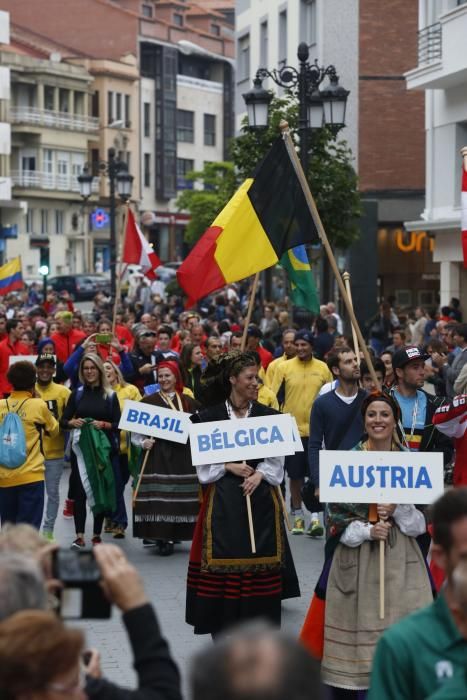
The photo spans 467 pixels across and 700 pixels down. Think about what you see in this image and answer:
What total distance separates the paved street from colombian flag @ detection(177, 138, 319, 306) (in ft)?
7.83

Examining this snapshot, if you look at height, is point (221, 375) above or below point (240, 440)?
above

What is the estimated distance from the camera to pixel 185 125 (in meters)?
90.1

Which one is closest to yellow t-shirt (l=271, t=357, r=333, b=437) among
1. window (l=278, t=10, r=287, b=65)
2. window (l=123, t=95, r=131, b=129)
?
window (l=278, t=10, r=287, b=65)

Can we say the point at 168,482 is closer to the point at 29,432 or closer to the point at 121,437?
the point at 121,437

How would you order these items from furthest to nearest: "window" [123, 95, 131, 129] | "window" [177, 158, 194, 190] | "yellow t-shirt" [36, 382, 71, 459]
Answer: "window" [177, 158, 194, 190], "window" [123, 95, 131, 129], "yellow t-shirt" [36, 382, 71, 459]

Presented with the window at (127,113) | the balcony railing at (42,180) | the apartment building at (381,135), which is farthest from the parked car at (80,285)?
the window at (127,113)

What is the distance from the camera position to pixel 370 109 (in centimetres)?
4153

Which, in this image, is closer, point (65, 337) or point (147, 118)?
point (65, 337)

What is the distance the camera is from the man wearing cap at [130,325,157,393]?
660 inches

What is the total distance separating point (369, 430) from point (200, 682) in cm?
450

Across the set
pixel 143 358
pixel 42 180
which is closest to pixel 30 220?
pixel 42 180

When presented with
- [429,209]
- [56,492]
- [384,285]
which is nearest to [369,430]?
[56,492]

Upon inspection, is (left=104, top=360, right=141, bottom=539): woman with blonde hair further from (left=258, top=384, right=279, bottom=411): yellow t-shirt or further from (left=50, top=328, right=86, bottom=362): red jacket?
(left=50, top=328, right=86, bottom=362): red jacket

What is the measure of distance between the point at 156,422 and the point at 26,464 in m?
1.50
